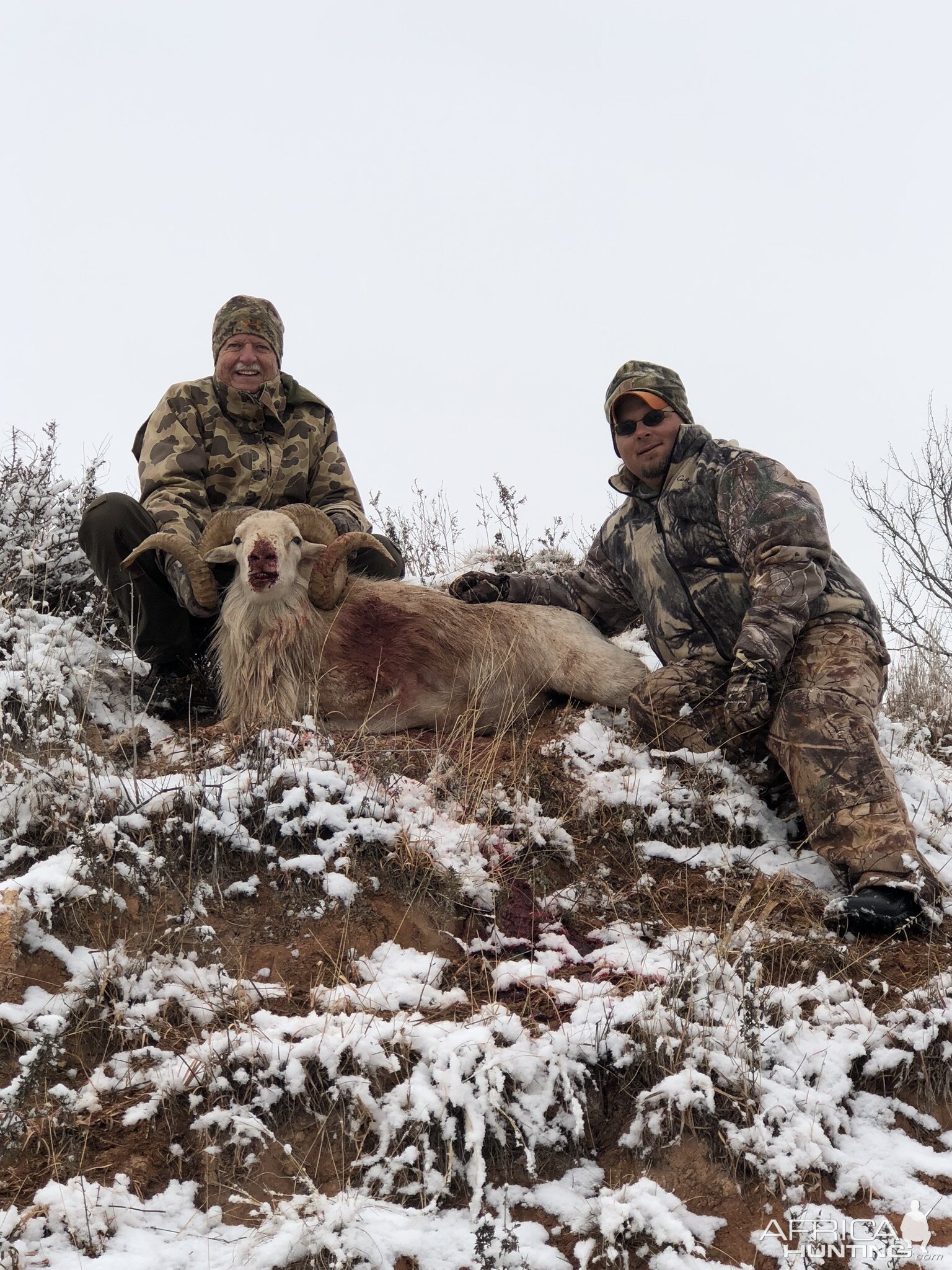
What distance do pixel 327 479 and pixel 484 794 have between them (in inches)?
115

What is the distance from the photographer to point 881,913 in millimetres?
4191

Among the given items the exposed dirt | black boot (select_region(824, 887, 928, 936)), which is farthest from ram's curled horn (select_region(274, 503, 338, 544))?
black boot (select_region(824, 887, 928, 936))

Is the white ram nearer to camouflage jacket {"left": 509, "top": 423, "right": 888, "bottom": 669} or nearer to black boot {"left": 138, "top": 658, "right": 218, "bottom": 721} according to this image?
black boot {"left": 138, "top": 658, "right": 218, "bottom": 721}

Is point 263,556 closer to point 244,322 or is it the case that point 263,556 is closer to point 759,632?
point 244,322

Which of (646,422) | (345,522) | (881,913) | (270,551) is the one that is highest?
(646,422)

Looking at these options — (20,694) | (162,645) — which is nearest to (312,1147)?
(20,694)

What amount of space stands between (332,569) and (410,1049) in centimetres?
321

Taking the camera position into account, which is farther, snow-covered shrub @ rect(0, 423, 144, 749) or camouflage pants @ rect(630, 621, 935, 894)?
snow-covered shrub @ rect(0, 423, 144, 749)

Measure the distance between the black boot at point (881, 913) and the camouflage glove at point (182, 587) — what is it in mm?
3725

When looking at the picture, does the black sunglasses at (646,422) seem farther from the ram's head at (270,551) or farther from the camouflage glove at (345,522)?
the camouflage glove at (345,522)

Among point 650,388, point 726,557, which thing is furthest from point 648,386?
point 726,557

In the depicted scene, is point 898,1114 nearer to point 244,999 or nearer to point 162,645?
point 244,999

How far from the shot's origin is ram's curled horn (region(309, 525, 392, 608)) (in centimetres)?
594

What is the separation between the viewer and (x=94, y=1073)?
319cm
